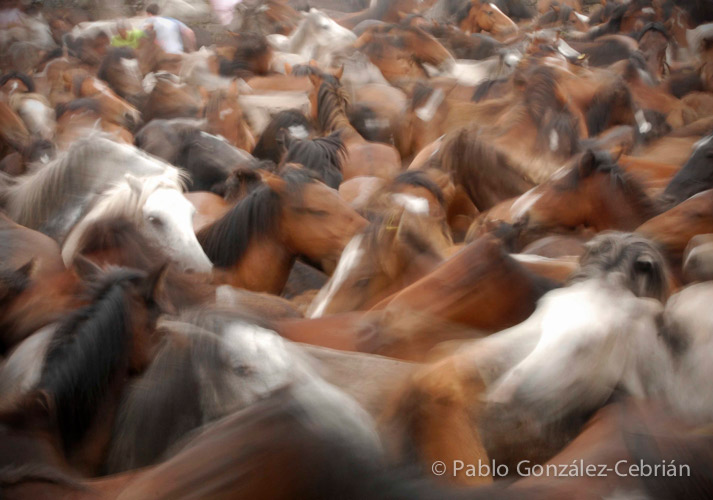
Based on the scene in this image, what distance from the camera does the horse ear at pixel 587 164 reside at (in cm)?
297

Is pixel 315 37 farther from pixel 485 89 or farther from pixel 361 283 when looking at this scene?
pixel 361 283

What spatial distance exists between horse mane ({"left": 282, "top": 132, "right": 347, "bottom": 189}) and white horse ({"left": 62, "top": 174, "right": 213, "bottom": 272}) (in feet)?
3.60

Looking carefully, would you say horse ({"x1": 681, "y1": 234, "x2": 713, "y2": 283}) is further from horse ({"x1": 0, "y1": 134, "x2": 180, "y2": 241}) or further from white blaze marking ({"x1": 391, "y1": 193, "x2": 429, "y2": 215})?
horse ({"x1": 0, "y1": 134, "x2": 180, "y2": 241})

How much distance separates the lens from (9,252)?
2.57m

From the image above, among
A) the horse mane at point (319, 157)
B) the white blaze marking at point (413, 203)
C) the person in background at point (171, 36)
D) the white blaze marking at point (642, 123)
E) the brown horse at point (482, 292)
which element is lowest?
the person in background at point (171, 36)

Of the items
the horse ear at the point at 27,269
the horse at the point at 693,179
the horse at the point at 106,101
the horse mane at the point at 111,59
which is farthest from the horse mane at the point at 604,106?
the horse mane at the point at 111,59

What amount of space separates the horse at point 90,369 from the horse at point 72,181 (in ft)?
3.95

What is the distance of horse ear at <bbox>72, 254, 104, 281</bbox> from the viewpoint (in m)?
2.20

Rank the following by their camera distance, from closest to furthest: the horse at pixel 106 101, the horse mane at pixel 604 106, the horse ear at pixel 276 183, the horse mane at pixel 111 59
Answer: the horse ear at pixel 276 183, the horse mane at pixel 604 106, the horse at pixel 106 101, the horse mane at pixel 111 59

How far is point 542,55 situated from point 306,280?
297cm

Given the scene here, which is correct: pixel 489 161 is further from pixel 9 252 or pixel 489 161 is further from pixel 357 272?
pixel 9 252

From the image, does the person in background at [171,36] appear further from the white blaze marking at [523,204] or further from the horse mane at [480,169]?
the white blaze marking at [523,204]

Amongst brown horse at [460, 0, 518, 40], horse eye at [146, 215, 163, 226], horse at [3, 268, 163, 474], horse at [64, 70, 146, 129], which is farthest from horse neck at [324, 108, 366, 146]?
brown horse at [460, 0, 518, 40]

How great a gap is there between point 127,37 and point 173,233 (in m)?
6.42
